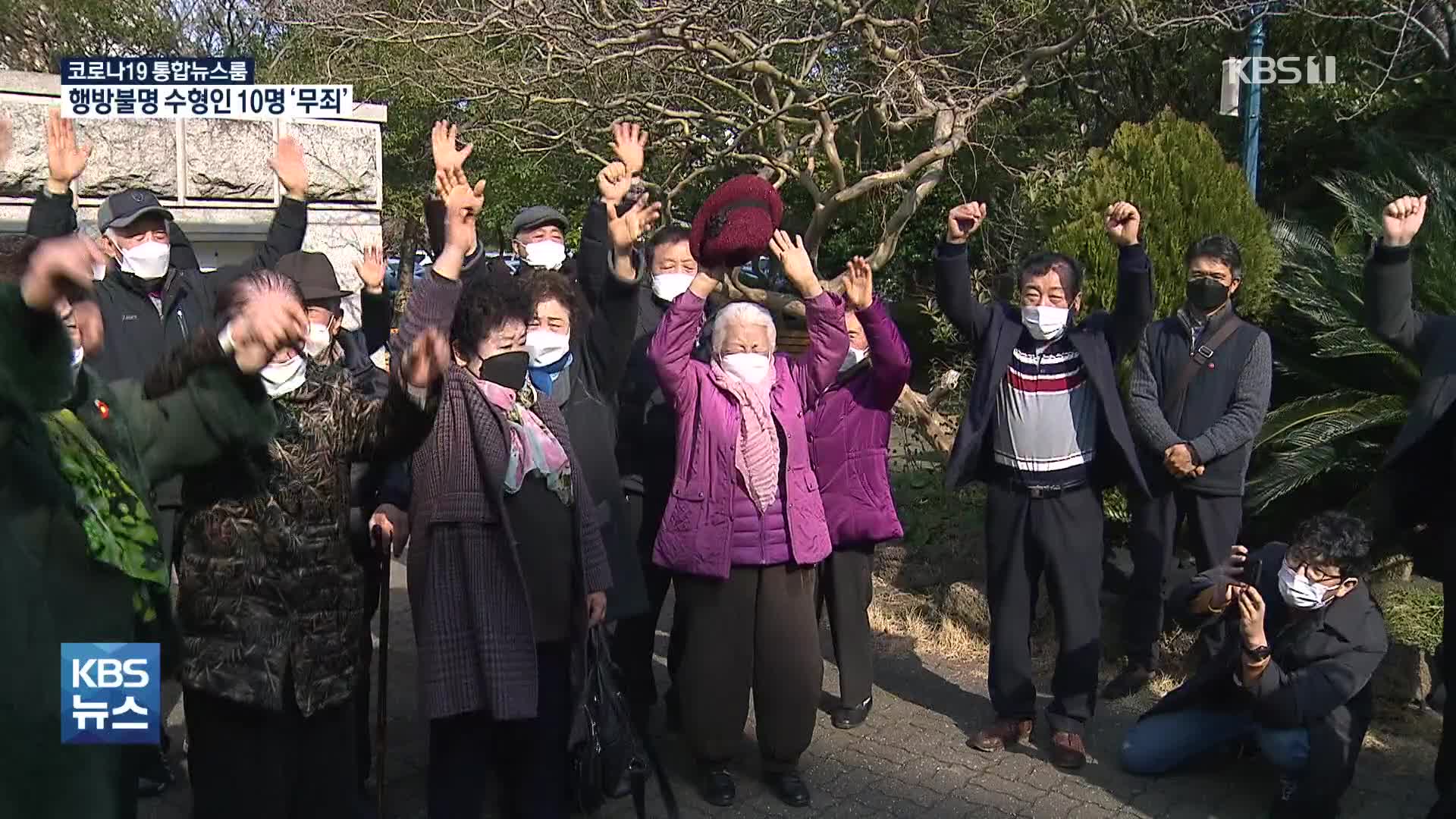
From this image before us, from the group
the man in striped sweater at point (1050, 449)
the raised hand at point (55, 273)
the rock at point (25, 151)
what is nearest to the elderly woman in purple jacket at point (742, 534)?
the man in striped sweater at point (1050, 449)

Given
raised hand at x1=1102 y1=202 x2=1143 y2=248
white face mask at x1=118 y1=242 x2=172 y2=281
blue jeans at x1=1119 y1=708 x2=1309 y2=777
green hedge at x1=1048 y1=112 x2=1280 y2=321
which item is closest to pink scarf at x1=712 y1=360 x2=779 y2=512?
raised hand at x1=1102 y1=202 x2=1143 y2=248

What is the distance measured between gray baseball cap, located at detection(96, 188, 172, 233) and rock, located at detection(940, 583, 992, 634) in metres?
4.10

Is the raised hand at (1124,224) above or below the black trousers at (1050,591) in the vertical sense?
above

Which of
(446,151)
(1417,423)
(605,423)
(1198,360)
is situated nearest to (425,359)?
(446,151)

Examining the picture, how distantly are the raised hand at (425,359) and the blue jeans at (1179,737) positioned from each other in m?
3.05

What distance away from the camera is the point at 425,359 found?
3.11m

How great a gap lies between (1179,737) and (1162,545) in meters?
1.06

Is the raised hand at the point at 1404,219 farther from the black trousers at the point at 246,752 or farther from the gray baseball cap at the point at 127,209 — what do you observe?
the gray baseball cap at the point at 127,209

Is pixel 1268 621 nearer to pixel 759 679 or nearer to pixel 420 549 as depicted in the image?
pixel 759 679

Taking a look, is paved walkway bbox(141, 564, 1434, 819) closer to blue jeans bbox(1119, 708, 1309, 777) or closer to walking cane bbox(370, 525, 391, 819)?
blue jeans bbox(1119, 708, 1309, 777)

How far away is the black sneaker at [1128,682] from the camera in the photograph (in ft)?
18.1

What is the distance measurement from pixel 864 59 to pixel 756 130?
0.90 metres

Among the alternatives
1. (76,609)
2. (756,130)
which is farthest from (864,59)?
(76,609)

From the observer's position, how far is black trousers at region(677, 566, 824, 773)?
4.39 metres
